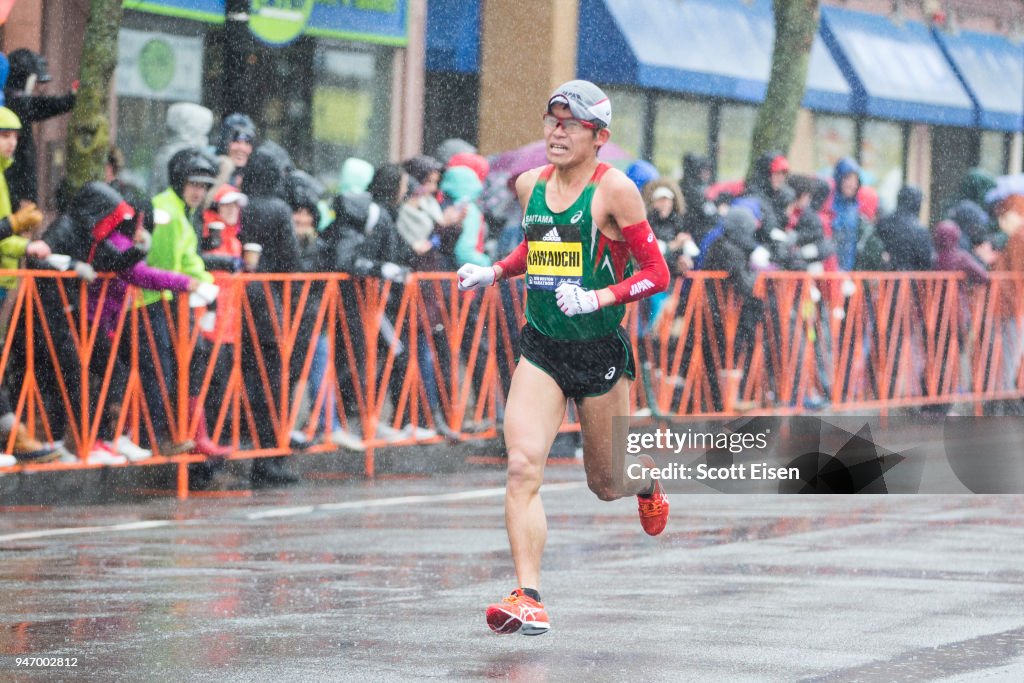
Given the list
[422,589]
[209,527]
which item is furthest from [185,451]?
[422,589]

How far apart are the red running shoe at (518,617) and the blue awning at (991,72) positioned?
30.4 metres

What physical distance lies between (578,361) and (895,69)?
2765cm

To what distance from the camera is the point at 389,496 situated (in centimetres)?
1371

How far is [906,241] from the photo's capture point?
781 inches

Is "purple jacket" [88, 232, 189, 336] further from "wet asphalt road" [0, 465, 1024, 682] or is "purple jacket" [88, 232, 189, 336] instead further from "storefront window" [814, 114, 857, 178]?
"storefront window" [814, 114, 857, 178]

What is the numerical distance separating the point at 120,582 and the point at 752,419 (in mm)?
8890

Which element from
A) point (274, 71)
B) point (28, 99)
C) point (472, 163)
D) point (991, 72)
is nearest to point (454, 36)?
point (274, 71)

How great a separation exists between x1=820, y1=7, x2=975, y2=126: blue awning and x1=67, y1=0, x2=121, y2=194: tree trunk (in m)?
19.2

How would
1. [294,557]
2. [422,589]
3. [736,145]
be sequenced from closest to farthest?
[422,589] → [294,557] → [736,145]

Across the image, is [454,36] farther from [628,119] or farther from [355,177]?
[355,177]

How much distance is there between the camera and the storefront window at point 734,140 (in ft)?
102

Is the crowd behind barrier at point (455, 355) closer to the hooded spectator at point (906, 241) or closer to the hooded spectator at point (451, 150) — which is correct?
the hooded spectator at point (906, 241)

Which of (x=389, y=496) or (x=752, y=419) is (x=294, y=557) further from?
(x=752, y=419)

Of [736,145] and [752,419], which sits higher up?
[736,145]
